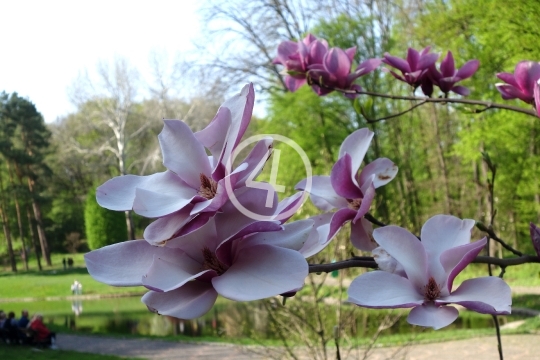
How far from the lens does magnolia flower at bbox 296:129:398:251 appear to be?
423 mm

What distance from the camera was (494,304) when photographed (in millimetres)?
305

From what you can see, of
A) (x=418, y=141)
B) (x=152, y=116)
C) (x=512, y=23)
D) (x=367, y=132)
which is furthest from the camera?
(x=152, y=116)

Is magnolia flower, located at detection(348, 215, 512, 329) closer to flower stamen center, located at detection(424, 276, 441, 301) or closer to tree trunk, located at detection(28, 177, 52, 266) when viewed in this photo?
flower stamen center, located at detection(424, 276, 441, 301)

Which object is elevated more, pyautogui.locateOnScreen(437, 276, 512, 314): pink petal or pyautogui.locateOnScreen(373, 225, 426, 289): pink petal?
pyautogui.locateOnScreen(373, 225, 426, 289): pink petal

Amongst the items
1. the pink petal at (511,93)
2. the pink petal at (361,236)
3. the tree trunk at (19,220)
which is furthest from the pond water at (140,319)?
the pink petal at (361,236)

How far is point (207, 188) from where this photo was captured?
0.31 metres

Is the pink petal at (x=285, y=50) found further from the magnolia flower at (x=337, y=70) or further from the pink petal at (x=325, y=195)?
the pink petal at (x=325, y=195)

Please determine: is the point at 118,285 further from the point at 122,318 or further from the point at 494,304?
the point at 122,318

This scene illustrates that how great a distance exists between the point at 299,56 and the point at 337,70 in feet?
0.28

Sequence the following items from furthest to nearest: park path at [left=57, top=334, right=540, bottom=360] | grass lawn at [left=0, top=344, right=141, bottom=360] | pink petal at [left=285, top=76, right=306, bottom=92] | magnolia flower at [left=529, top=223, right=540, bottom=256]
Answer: grass lawn at [left=0, top=344, right=141, bottom=360] → park path at [left=57, top=334, right=540, bottom=360] → pink petal at [left=285, top=76, right=306, bottom=92] → magnolia flower at [left=529, top=223, right=540, bottom=256]

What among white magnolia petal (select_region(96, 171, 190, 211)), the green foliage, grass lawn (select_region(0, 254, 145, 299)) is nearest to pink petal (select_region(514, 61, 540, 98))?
white magnolia petal (select_region(96, 171, 190, 211))

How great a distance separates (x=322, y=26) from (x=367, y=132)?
11.2 meters

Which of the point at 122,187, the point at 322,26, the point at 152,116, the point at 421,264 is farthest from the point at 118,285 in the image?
the point at 152,116

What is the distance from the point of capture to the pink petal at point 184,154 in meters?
0.32
